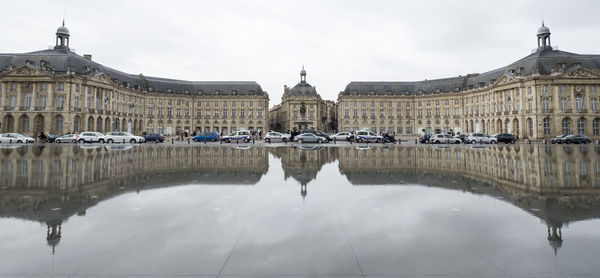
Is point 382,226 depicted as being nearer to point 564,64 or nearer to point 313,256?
point 313,256

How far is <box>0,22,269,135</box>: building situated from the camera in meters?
52.7

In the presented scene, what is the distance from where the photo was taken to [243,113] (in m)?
84.8

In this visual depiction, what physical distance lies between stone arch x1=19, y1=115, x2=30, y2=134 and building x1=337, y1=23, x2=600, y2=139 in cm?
6711

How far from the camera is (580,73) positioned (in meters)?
52.3

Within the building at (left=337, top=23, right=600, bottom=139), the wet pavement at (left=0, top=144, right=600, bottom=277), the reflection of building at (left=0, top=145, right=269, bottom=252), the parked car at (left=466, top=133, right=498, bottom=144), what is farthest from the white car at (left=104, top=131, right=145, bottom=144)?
the building at (left=337, top=23, right=600, bottom=139)

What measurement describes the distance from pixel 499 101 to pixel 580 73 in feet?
41.3

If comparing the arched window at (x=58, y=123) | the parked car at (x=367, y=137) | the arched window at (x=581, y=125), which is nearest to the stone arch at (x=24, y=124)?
the arched window at (x=58, y=123)

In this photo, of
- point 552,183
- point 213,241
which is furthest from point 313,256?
point 552,183

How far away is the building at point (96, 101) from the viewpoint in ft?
173

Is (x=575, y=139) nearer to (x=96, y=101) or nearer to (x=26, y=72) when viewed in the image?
(x=96, y=101)

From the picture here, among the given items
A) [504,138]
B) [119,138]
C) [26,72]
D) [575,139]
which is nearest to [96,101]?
[26,72]

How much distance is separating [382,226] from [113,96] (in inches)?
2829

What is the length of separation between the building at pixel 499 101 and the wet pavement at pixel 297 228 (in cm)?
5518

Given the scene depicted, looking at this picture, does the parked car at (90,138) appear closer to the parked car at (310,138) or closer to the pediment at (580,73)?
the parked car at (310,138)
